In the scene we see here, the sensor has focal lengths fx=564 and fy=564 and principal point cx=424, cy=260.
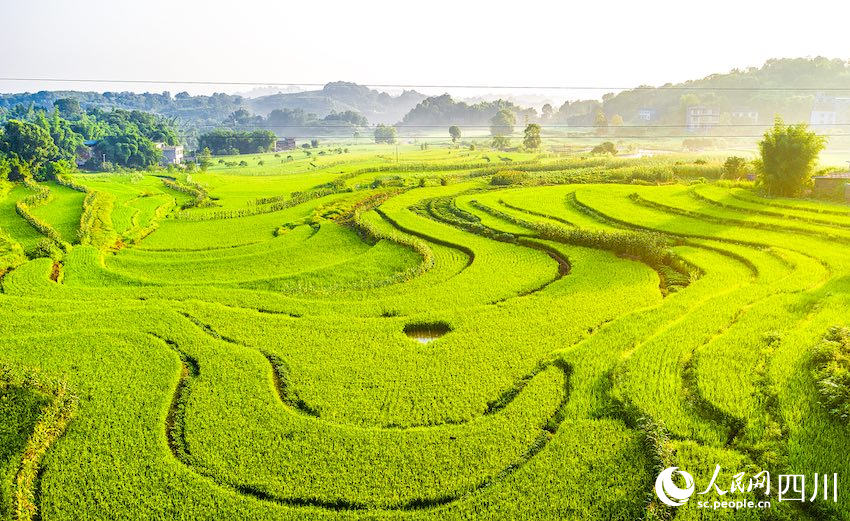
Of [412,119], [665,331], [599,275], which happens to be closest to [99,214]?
[599,275]

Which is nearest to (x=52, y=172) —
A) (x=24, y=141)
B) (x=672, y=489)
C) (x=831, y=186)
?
(x=24, y=141)

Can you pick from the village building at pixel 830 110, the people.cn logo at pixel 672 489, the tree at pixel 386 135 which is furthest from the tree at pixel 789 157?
the tree at pixel 386 135

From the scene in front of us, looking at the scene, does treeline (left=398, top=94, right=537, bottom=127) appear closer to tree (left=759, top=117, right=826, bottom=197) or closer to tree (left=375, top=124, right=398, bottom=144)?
tree (left=375, top=124, right=398, bottom=144)

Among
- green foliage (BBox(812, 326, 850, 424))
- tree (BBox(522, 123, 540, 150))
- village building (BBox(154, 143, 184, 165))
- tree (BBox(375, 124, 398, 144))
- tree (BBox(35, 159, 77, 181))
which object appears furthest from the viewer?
tree (BBox(375, 124, 398, 144))

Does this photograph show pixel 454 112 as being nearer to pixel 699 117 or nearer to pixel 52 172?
pixel 699 117

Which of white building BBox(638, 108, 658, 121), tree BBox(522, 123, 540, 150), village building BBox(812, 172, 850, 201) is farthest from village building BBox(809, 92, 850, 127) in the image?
village building BBox(812, 172, 850, 201)
